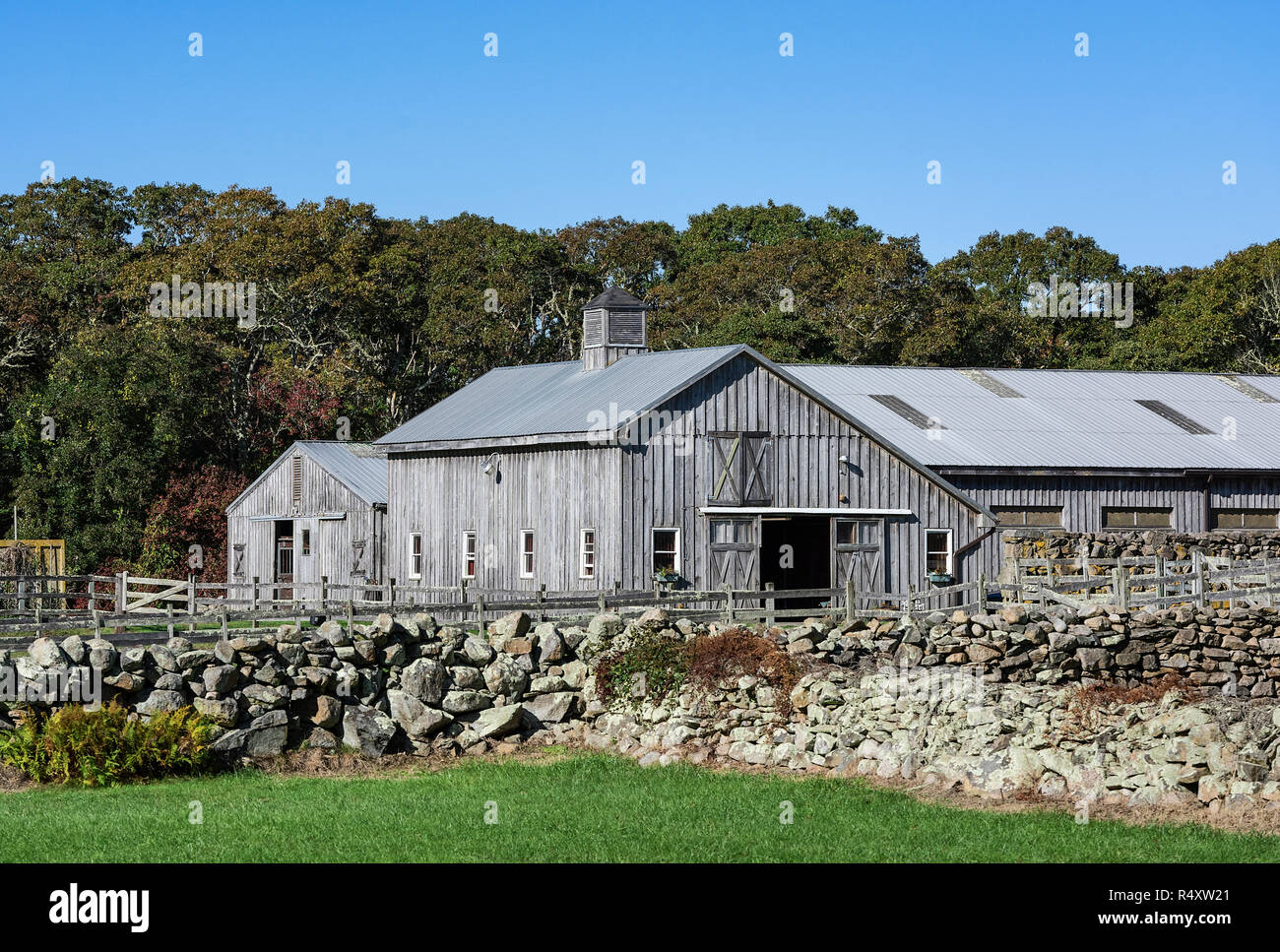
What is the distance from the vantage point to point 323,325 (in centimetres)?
5906

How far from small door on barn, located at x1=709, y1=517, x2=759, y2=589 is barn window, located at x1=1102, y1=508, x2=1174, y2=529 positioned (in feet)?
35.9

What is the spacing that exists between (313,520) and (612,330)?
1044cm

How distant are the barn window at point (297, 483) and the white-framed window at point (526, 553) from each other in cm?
1110

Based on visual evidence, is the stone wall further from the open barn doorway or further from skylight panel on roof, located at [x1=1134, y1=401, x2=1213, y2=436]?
skylight panel on roof, located at [x1=1134, y1=401, x2=1213, y2=436]

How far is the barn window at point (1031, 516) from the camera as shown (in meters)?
39.0

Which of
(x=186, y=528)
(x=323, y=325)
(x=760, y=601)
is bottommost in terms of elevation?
(x=760, y=601)

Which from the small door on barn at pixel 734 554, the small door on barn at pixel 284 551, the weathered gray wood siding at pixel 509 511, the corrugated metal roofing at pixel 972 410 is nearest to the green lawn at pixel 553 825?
the weathered gray wood siding at pixel 509 511

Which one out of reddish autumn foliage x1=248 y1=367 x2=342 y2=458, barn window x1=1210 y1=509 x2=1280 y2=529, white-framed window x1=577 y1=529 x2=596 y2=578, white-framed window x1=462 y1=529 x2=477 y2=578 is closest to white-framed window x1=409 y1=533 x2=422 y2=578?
white-framed window x1=462 y1=529 x2=477 y2=578

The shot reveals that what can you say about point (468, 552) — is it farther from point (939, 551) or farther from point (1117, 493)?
point (1117, 493)

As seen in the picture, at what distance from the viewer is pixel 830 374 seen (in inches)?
1752

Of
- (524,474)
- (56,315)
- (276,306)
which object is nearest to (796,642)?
(524,474)

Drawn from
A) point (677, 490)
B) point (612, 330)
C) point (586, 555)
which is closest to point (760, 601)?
point (677, 490)

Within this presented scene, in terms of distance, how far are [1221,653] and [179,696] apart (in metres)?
14.6

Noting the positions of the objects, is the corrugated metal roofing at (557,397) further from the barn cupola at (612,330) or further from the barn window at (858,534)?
the barn window at (858,534)
